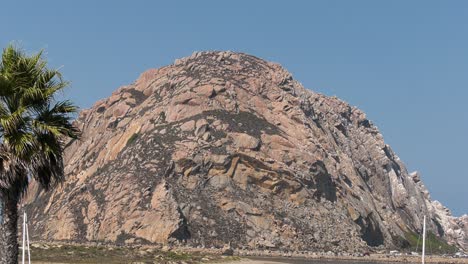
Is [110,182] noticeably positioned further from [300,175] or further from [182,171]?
[300,175]

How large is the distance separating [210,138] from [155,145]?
16201 millimetres

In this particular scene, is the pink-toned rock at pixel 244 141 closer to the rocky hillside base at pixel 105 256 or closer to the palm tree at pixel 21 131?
the rocky hillside base at pixel 105 256

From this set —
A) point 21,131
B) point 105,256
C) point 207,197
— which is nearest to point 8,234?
point 21,131

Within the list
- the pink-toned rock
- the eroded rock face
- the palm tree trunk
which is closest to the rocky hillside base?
the eroded rock face

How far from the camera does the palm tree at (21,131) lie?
20641 millimetres

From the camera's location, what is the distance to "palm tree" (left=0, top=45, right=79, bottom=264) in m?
20.6

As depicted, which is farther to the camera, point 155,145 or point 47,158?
point 155,145

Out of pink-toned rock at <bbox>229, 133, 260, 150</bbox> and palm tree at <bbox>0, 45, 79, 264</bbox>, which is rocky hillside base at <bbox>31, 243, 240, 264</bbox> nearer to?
pink-toned rock at <bbox>229, 133, 260, 150</bbox>

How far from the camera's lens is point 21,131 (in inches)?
825

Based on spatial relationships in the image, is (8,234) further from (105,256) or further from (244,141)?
(244,141)

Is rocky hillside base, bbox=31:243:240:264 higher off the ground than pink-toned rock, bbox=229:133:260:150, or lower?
lower

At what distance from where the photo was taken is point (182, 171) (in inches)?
7229

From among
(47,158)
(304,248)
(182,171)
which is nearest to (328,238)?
(304,248)

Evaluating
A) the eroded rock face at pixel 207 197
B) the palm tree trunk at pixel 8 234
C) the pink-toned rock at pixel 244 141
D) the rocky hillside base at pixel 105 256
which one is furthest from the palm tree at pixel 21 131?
the pink-toned rock at pixel 244 141
